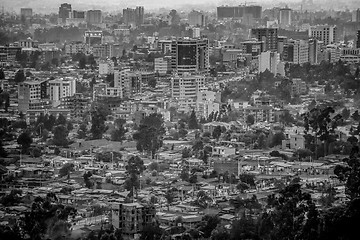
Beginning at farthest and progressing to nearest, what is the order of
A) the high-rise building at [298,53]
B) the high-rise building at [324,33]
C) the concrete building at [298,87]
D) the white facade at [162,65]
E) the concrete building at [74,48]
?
the high-rise building at [324,33] → the concrete building at [74,48] → the high-rise building at [298,53] → the white facade at [162,65] → the concrete building at [298,87]

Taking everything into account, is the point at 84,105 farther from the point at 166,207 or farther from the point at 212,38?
the point at 212,38

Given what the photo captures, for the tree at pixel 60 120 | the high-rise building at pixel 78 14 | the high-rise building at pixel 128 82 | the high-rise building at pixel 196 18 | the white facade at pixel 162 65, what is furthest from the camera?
the high-rise building at pixel 196 18

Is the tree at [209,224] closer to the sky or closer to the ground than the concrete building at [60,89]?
closer to the ground

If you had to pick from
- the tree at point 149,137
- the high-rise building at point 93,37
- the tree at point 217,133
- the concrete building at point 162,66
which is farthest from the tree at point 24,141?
the high-rise building at point 93,37

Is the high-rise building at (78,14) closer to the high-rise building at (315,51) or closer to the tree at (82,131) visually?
the high-rise building at (315,51)

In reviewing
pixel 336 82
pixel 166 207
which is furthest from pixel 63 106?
pixel 166 207

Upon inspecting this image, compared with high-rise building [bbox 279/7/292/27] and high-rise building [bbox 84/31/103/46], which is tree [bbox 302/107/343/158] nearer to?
high-rise building [bbox 84/31/103/46]
